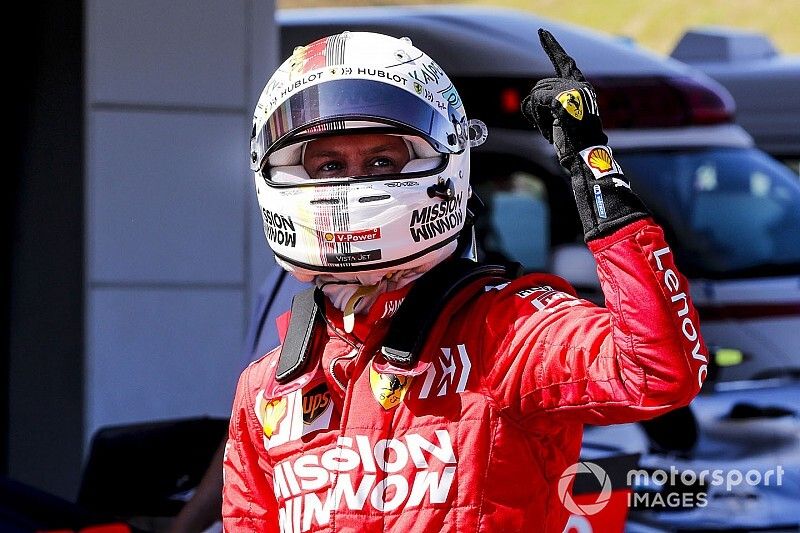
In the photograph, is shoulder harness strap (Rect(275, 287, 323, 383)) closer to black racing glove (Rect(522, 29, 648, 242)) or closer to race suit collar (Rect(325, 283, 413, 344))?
race suit collar (Rect(325, 283, 413, 344))

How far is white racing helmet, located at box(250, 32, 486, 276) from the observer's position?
2189 millimetres

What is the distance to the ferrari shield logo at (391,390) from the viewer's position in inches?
82.6

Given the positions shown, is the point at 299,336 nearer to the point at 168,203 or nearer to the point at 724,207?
the point at 168,203

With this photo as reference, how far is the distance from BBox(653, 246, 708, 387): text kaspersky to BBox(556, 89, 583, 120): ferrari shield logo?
234 millimetres

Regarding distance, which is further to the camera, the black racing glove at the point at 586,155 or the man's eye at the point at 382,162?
the man's eye at the point at 382,162

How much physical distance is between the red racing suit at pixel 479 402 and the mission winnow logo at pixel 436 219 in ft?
0.36

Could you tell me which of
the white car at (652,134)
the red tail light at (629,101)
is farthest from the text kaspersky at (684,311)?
the red tail light at (629,101)

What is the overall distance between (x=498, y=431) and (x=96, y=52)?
356 centimetres

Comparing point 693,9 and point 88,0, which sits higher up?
point 693,9

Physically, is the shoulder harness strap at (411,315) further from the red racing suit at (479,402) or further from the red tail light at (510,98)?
the red tail light at (510,98)

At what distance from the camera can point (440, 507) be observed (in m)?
2.02

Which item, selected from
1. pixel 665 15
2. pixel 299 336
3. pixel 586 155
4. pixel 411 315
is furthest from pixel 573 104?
pixel 665 15

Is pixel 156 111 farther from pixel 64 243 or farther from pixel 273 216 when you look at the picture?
pixel 273 216

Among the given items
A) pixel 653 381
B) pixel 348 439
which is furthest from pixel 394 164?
pixel 653 381
